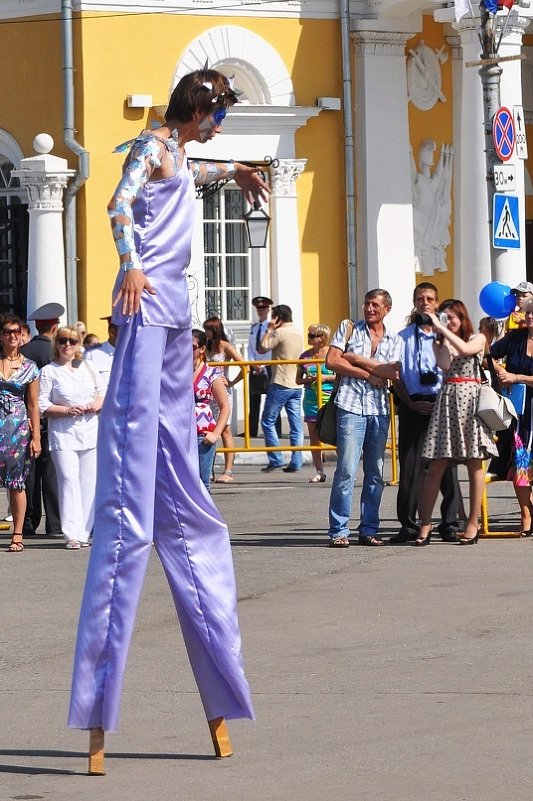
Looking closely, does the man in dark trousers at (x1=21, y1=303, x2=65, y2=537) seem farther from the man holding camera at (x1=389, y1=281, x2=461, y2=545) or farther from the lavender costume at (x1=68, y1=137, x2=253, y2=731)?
the lavender costume at (x1=68, y1=137, x2=253, y2=731)

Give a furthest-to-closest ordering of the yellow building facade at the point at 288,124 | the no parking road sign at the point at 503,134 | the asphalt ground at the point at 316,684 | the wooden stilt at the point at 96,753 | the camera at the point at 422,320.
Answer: the yellow building facade at the point at 288,124 → the no parking road sign at the point at 503,134 → the camera at the point at 422,320 → the wooden stilt at the point at 96,753 → the asphalt ground at the point at 316,684

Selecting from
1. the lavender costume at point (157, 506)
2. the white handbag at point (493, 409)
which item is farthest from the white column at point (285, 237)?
the lavender costume at point (157, 506)

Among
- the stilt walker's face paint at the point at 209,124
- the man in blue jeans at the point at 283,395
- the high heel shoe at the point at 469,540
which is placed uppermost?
the stilt walker's face paint at the point at 209,124

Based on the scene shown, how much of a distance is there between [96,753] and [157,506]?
83cm

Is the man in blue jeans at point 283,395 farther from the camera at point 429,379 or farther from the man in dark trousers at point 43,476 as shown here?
the camera at point 429,379

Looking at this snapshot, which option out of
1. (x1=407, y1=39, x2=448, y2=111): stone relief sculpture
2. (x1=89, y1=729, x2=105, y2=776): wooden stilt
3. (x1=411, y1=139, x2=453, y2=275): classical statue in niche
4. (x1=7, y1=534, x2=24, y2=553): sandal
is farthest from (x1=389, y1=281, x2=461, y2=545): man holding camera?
(x1=407, y1=39, x2=448, y2=111): stone relief sculpture

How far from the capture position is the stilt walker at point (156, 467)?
20.0 ft

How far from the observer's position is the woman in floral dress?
13.1m

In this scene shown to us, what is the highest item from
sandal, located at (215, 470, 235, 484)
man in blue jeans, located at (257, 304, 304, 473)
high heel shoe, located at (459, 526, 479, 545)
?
man in blue jeans, located at (257, 304, 304, 473)

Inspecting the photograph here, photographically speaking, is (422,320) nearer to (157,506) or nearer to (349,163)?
(157,506)

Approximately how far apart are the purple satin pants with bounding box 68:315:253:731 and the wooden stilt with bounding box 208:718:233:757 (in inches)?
1.1

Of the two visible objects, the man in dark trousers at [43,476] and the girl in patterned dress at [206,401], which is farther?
the girl in patterned dress at [206,401]

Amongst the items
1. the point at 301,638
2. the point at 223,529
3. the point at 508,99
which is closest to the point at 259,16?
the point at 508,99

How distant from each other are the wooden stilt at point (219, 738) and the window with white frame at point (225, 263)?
19.1 meters
